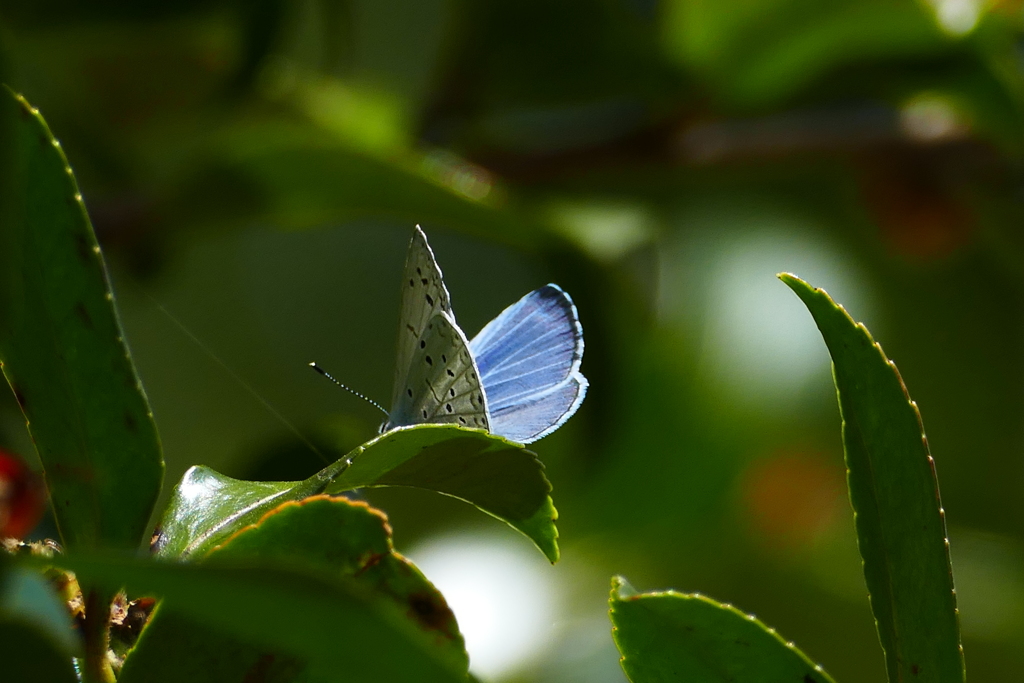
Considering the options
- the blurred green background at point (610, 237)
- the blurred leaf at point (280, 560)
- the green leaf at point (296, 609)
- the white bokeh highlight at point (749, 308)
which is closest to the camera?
the green leaf at point (296, 609)

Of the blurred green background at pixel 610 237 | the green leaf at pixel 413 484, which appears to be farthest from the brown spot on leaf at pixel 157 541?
the blurred green background at pixel 610 237

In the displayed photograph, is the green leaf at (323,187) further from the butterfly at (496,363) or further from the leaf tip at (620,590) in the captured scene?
the leaf tip at (620,590)

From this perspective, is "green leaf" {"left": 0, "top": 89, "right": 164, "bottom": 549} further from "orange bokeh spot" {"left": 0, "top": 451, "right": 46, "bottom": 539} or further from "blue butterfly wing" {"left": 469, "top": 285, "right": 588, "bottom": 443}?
"blue butterfly wing" {"left": 469, "top": 285, "right": 588, "bottom": 443}

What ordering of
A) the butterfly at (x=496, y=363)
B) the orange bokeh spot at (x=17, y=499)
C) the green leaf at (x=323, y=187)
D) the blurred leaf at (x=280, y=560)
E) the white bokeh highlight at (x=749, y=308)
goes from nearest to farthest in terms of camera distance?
1. the blurred leaf at (x=280, y=560)
2. the orange bokeh spot at (x=17, y=499)
3. the butterfly at (x=496, y=363)
4. the green leaf at (x=323, y=187)
5. the white bokeh highlight at (x=749, y=308)

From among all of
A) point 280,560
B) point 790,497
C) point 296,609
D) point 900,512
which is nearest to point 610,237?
point 790,497

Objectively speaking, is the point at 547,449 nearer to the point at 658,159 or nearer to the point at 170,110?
the point at 658,159

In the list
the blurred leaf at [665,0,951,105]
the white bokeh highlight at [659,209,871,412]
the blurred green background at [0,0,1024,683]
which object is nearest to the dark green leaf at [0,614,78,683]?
the blurred green background at [0,0,1024,683]

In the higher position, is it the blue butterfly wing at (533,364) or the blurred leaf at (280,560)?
the blue butterfly wing at (533,364)
